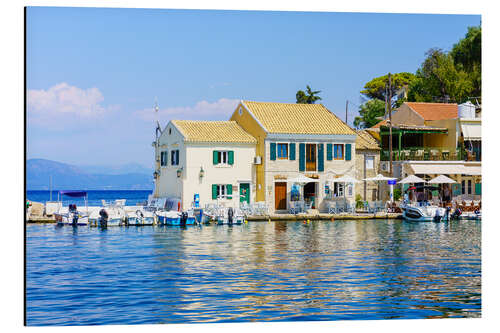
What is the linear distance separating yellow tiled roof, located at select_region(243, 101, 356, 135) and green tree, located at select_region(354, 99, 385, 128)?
12235 millimetres

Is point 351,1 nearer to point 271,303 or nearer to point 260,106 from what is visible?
point 271,303

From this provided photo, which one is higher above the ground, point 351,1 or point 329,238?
point 351,1

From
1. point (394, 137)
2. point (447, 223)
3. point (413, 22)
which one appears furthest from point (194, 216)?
point (413, 22)

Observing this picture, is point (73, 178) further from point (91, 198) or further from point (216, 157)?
point (91, 198)

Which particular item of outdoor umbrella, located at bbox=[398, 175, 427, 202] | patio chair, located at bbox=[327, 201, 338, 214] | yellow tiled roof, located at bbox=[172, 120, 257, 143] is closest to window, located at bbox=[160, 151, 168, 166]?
yellow tiled roof, located at bbox=[172, 120, 257, 143]

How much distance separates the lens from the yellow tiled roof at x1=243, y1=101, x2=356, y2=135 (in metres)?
29.6

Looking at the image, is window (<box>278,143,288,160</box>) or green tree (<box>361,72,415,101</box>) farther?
green tree (<box>361,72,415,101</box>)

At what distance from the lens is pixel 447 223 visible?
26688 mm

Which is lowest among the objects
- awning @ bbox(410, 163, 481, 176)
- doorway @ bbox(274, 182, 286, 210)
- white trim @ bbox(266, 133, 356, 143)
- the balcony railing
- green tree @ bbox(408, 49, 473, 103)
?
doorway @ bbox(274, 182, 286, 210)

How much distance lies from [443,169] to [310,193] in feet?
20.5

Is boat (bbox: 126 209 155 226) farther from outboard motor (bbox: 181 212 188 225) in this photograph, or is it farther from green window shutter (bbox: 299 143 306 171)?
green window shutter (bbox: 299 143 306 171)

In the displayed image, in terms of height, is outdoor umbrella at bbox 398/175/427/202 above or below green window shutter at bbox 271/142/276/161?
Result: below

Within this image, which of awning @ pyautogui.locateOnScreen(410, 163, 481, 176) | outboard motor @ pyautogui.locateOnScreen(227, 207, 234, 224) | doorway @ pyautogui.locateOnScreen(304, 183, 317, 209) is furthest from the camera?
awning @ pyautogui.locateOnScreen(410, 163, 481, 176)

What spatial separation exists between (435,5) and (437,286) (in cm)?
491
